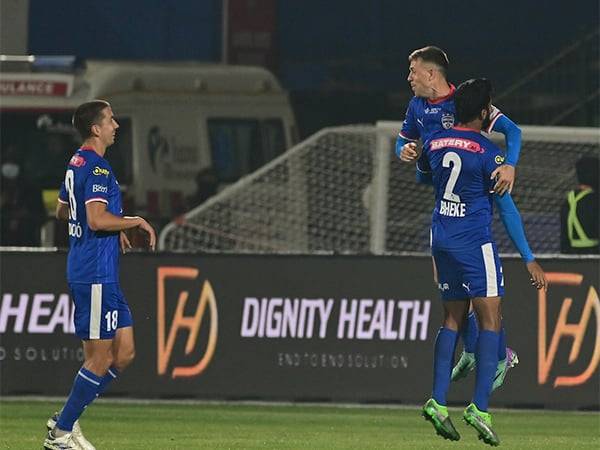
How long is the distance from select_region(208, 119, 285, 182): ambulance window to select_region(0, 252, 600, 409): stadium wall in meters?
6.88

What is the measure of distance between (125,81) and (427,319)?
→ 24.3 ft

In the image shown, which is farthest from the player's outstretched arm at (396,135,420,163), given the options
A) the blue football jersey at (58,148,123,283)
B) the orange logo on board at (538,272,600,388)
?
the orange logo on board at (538,272,600,388)

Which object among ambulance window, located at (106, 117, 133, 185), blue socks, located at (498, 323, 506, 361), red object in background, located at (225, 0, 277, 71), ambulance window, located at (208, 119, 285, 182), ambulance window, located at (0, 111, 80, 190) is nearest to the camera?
blue socks, located at (498, 323, 506, 361)

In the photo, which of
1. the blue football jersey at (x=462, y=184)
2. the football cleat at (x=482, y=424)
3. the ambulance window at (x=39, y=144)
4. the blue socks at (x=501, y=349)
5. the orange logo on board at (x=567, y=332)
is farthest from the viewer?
the ambulance window at (x=39, y=144)

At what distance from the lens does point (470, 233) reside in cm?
1239

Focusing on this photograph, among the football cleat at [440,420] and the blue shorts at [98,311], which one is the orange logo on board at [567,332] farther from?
the blue shorts at [98,311]

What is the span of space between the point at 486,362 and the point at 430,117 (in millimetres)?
1517

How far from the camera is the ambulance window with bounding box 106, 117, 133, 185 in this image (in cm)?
2325

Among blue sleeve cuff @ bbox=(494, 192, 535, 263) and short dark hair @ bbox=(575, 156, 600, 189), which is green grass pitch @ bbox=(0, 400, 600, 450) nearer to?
blue sleeve cuff @ bbox=(494, 192, 535, 263)

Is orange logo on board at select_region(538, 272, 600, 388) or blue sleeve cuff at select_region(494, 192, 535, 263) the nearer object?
blue sleeve cuff at select_region(494, 192, 535, 263)

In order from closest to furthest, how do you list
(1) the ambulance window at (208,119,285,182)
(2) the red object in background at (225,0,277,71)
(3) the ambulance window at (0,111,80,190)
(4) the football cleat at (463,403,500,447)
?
(4) the football cleat at (463,403,500,447) → (3) the ambulance window at (0,111,80,190) → (1) the ambulance window at (208,119,285,182) → (2) the red object in background at (225,0,277,71)

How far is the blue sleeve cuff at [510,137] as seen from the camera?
12.3 metres

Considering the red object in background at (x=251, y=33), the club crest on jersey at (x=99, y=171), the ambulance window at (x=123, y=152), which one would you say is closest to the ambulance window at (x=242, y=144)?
the ambulance window at (x=123, y=152)

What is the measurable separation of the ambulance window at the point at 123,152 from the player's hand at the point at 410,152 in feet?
35.9
